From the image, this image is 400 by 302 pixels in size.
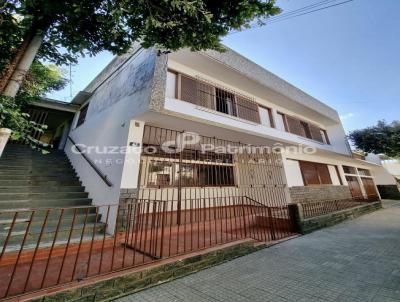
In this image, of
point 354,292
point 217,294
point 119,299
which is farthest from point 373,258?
point 119,299

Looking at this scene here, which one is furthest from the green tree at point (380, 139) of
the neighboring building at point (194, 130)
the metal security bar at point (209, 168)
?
the metal security bar at point (209, 168)

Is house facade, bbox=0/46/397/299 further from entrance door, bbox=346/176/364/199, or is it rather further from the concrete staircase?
entrance door, bbox=346/176/364/199

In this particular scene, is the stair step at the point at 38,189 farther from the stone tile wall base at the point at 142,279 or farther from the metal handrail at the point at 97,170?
the stone tile wall base at the point at 142,279

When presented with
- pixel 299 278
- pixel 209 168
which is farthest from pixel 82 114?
pixel 299 278

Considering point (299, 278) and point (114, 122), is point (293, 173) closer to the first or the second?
point (299, 278)

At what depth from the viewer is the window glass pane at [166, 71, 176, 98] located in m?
5.70

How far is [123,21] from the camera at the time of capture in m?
3.61

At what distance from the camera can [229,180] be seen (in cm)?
878

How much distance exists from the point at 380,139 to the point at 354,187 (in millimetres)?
4770

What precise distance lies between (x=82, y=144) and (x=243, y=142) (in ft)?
21.1

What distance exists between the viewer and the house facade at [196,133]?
499 cm

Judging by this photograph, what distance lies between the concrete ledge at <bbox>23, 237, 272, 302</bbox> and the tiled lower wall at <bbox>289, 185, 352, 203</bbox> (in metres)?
5.82

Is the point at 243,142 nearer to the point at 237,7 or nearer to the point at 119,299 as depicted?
the point at 237,7

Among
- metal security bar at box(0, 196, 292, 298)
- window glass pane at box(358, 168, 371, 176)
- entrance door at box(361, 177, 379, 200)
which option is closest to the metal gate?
metal security bar at box(0, 196, 292, 298)
